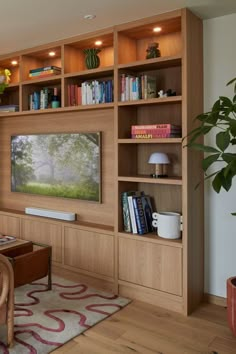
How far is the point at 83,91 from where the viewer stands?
3432 millimetres

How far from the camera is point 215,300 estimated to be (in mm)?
3055

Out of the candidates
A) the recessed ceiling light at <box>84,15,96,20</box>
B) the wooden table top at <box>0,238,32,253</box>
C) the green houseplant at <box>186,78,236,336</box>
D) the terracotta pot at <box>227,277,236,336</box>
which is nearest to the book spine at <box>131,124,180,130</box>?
the green houseplant at <box>186,78,236,336</box>

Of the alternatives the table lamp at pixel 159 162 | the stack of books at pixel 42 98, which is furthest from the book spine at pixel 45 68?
the table lamp at pixel 159 162

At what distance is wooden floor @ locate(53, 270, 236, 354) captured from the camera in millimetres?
2359

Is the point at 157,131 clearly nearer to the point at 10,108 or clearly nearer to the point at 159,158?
the point at 159,158

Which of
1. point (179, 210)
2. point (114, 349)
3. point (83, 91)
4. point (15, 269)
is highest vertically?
point (83, 91)

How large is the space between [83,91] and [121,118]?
0.53 meters

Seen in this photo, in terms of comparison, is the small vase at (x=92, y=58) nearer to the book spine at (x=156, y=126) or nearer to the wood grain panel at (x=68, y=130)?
the wood grain panel at (x=68, y=130)

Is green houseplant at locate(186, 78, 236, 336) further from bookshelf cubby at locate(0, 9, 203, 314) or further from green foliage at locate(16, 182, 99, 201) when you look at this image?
green foliage at locate(16, 182, 99, 201)

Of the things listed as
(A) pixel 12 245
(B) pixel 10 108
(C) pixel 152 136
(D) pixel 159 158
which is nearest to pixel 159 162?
(D) pixel 159 158

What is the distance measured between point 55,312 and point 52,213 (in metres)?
1.19

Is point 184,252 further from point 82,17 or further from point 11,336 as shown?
point 82,17

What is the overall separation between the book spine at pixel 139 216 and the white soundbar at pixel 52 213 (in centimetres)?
85

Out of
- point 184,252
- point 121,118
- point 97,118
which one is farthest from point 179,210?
point 97,118
